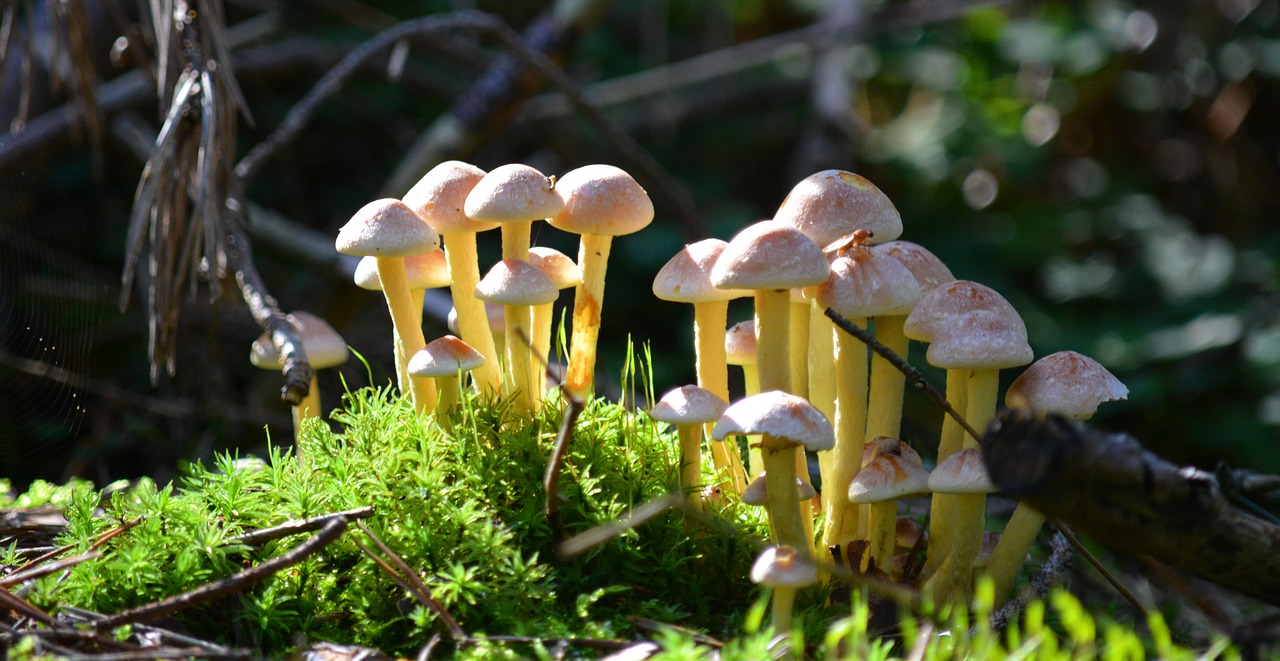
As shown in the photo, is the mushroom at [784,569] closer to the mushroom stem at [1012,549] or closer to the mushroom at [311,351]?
the mushroom stem at [1012,549]

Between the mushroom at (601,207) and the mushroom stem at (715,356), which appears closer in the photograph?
the mushroom at (601,207)

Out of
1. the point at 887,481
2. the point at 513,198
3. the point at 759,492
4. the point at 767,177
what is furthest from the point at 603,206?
the point at 767,177

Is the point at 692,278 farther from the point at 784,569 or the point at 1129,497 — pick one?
the point at 1129,497

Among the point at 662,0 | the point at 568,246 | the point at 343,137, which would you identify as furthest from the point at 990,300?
the point at 662,0

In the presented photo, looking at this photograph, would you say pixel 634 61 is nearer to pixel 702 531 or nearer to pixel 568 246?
pixel 568 246

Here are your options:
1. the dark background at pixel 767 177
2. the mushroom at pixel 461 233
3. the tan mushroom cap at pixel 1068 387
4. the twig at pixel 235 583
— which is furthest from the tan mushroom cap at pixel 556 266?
the dark background at pixel 767 177

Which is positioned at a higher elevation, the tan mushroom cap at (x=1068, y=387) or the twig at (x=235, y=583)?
the tan mushroom cap at (x=1068, y=387)
